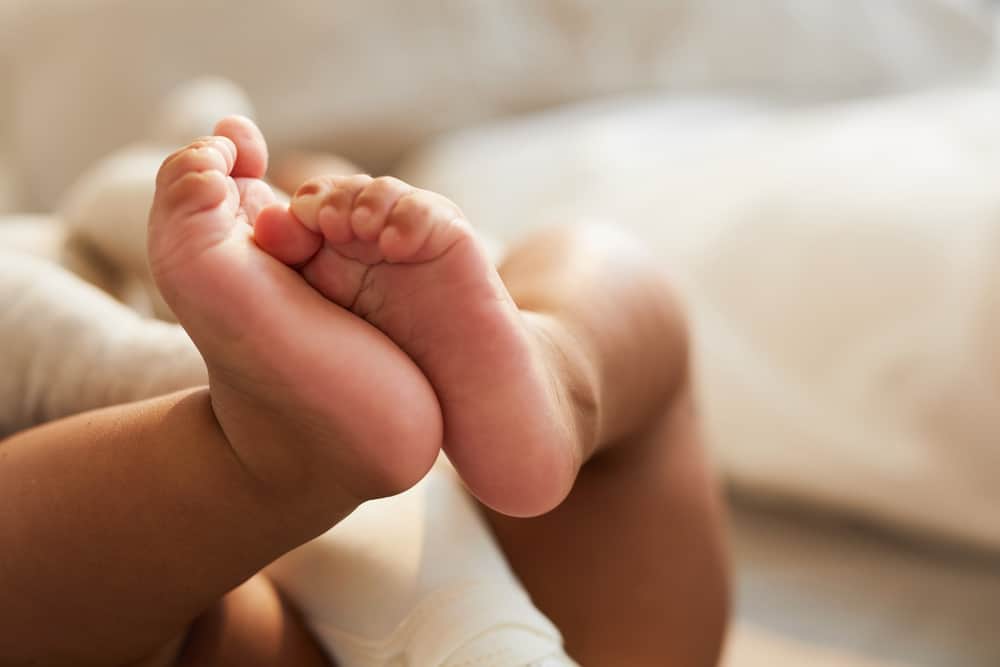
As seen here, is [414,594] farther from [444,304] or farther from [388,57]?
[388,57]

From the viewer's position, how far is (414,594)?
0.57 meters

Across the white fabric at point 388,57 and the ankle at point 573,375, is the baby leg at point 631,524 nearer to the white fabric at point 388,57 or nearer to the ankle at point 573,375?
the ankle at point 573,375

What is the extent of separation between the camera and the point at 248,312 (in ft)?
1.39

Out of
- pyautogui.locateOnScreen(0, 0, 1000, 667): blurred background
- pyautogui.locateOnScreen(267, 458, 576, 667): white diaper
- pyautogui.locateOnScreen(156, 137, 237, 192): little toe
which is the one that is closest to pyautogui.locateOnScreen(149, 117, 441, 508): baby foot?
pyautogui.locateOnScreen(156, 137, 237, 192): little toe

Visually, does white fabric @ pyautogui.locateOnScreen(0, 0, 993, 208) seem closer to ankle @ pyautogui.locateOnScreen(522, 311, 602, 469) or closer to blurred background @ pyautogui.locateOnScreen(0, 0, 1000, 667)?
blurred background @ pyautogui.locateOnScreen(0, 0, 1000, 667)

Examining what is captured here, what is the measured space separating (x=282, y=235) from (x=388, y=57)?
1.13 metres

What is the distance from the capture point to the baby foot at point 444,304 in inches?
17.7

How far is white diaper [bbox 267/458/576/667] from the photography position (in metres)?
0.54

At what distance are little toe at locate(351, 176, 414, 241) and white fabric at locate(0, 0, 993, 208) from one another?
1.12 m

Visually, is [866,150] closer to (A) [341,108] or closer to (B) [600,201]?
(B) [600,201]

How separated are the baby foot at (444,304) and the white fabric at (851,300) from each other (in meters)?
0.52

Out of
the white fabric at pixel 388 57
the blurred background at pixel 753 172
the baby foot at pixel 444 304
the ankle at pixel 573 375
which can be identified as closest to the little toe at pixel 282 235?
the baby foot at pixel 444 304

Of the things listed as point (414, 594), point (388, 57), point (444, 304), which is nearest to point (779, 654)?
point (414, 594)

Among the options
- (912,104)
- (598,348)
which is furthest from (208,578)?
(912,104)
